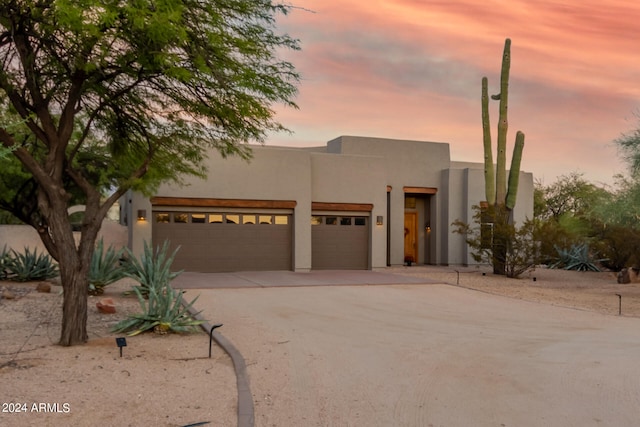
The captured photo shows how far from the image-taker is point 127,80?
9633mm

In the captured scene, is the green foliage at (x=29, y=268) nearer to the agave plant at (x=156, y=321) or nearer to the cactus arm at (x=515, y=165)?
the agave plant at (x=156, y=321)

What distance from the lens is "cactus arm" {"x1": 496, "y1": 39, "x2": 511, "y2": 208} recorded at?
72.5ft

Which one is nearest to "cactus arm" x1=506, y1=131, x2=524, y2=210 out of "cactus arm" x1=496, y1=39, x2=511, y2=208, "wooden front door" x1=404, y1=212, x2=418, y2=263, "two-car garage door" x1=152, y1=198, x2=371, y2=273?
"cactus arm" x1=496, y1=39, x2=511, y2=208

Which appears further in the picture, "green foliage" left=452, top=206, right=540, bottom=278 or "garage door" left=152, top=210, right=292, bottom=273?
"green foliage" left=452, top=206, right=540, bottom=278

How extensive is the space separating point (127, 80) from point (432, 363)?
6.60 meters

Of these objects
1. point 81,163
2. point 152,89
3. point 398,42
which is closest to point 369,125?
point 398,42

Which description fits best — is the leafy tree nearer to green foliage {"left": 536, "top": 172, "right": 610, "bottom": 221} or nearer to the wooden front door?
the wooden front door

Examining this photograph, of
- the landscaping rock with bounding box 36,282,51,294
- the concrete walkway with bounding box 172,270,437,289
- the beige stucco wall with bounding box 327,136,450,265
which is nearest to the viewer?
the landscaping rock with bounding box 36,282,51,294

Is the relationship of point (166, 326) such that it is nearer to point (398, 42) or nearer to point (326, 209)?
point (398, 42)

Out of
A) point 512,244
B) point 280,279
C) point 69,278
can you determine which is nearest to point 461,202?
point 512,244

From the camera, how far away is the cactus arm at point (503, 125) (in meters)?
22.1

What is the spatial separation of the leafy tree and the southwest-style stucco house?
10.4 meters

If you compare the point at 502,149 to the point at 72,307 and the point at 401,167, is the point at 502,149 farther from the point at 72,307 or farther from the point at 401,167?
the point at 72,307

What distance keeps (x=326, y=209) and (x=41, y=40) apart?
A: 50.7 ft
